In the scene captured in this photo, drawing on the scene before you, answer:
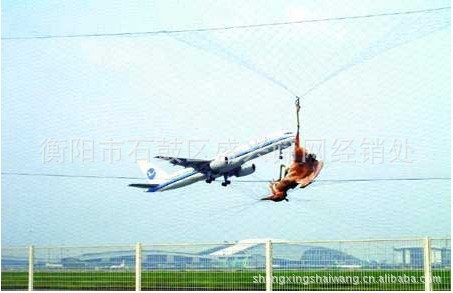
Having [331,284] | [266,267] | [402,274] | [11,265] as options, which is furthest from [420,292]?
[11,265]

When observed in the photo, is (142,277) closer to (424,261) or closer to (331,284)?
(331,284)

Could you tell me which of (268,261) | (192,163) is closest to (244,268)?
(268,261)

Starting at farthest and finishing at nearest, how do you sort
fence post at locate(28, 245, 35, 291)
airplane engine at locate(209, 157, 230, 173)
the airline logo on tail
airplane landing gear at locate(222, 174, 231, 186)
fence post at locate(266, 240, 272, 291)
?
the airline logo on tail < airplane engine at locate(209, 157, 230, 173) < airplane landing gear at locate(222, 174, 231, 186) < fence post at locate(28, 245, 35, 291) < fence post at locate(266, 240, 272, 291)

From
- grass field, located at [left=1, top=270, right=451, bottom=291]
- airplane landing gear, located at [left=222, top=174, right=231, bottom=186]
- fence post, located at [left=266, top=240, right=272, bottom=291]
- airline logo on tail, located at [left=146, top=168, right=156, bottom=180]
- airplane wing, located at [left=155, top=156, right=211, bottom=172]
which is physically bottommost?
grass field, located at [left=1, top=270, right=451, bottom=291]

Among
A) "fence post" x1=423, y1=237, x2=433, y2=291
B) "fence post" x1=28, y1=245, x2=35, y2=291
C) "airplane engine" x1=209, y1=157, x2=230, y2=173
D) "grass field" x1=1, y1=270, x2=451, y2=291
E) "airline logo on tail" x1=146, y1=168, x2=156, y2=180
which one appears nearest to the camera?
"fence post" x1=423, y1=237, x2=433, y2=291

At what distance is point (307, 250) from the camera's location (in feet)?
19.9

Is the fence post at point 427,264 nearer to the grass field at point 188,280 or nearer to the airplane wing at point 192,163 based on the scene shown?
the grass field at point 188,280

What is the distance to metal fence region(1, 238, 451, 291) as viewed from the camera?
590 centimetres

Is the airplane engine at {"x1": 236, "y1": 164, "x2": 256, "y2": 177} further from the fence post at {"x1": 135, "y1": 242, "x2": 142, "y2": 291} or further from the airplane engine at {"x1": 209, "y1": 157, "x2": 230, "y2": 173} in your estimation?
the fence post at {"x1": 135, "y1": 242, "x2": 142, "y2": 291}

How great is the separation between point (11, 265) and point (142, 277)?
1395mm

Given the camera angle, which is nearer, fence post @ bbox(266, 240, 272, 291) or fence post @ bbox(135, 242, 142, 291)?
fence post @ bbox(266, 240, 272, 291)

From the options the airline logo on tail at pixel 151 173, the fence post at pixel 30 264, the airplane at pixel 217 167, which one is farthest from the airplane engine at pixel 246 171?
the fence post at pixel 30 264

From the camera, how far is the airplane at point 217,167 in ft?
24.8

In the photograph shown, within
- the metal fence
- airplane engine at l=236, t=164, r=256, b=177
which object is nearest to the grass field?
the metal fence
